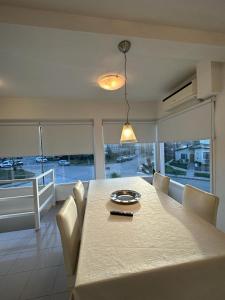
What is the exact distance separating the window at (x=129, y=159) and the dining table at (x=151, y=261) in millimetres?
2993

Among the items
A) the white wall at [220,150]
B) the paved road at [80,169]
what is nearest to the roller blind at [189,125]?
the white wall at [220,150]

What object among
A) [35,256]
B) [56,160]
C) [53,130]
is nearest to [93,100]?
[53,130]

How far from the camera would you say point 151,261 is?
0.89 metres

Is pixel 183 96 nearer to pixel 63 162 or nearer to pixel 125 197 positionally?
pixel 125 197

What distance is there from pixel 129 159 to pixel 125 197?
2.54 metres

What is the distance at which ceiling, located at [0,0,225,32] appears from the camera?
1.33 m

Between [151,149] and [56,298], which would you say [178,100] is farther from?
[56,298]

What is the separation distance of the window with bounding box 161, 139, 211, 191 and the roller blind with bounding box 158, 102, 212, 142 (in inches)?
7.0

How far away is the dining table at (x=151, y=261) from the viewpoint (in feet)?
2.63

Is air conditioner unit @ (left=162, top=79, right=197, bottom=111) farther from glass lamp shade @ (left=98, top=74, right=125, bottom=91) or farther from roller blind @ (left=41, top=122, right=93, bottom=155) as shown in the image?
roller blind @ (left=41, top=122, right=93, bottom=155)

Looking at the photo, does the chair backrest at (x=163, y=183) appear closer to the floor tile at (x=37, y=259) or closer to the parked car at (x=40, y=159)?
the floor tile at (x=37, y=259)

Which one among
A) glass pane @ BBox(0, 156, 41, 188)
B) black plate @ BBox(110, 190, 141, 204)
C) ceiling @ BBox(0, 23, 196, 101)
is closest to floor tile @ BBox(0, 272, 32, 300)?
black plate @ BBox(110, 190, 141, 204)

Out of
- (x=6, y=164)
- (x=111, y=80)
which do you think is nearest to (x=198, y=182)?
(x=111, y=80)

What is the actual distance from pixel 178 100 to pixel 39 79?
2.38 metres
